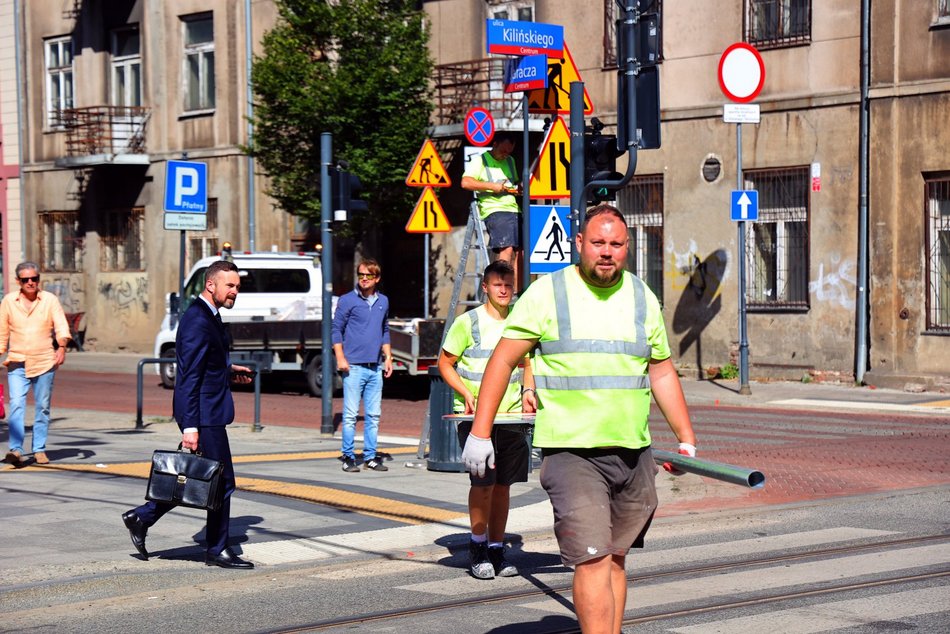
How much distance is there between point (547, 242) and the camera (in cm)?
1260

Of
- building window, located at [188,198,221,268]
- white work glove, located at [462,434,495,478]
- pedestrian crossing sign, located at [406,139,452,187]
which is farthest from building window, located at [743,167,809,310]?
white work glove, located at [462,434,495,478]

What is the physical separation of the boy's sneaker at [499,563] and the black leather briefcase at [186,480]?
5.32ft

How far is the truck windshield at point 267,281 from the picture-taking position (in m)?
23.4

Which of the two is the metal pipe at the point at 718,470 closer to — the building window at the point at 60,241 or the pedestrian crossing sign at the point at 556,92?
the pedestrian crossing sign at the point at 556,92

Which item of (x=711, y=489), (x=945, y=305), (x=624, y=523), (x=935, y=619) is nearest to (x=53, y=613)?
(x=624, y=523)

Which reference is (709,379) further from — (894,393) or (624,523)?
(624,523)

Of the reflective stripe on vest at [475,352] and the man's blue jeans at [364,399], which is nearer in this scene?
the reflective stripe on vest at [475,352]

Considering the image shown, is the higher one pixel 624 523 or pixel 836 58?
pixel 836 58

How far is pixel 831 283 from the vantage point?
2300 centimetres

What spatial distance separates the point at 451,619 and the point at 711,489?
511 cm

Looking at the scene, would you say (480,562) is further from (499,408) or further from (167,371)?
(167,371)

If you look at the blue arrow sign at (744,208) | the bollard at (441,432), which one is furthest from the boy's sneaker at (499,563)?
the blue arrow sign at (744,208)

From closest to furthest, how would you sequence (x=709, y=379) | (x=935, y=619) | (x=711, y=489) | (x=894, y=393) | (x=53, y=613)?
(x=935, y=619) < (x=53, y=613) < (x=711, y=489) < (x=894, y=393) < (x=709, y=379)

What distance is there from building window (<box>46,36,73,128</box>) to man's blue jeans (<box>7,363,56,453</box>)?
2453cm
